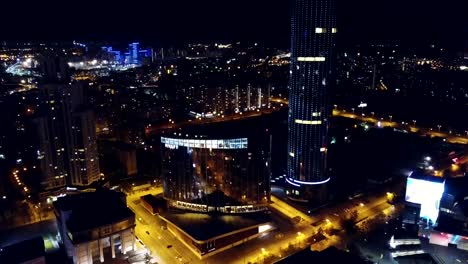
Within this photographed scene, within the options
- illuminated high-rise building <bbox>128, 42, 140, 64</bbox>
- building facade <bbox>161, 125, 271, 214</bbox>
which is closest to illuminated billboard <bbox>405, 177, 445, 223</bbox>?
building facade <bbox>161, 125, 271, 214</bbox>

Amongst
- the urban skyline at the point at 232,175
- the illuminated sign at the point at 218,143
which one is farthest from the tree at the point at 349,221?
the illuminated sign at the point at 218,143

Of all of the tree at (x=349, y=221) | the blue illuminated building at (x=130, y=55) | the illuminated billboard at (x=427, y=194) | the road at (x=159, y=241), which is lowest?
the road at (x=159, y=241)

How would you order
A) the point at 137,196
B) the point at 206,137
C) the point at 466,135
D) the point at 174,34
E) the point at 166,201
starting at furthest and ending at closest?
the point at 174,34 → the point at 466,135 → the point at 137,196 → the point at 166,201 → the point at 206,137

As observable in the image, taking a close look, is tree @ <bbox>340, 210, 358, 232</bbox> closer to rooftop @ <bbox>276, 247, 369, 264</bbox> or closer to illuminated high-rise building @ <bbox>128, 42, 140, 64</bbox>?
rooftop @ <bbox>276, 247, 369, 264</bbox>

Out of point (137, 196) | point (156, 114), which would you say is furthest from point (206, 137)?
point (156, 114)

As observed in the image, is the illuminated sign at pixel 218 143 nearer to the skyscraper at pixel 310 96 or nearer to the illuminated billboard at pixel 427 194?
the skyscraper at pixel 310 96

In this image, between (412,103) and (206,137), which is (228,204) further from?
(412,103)
